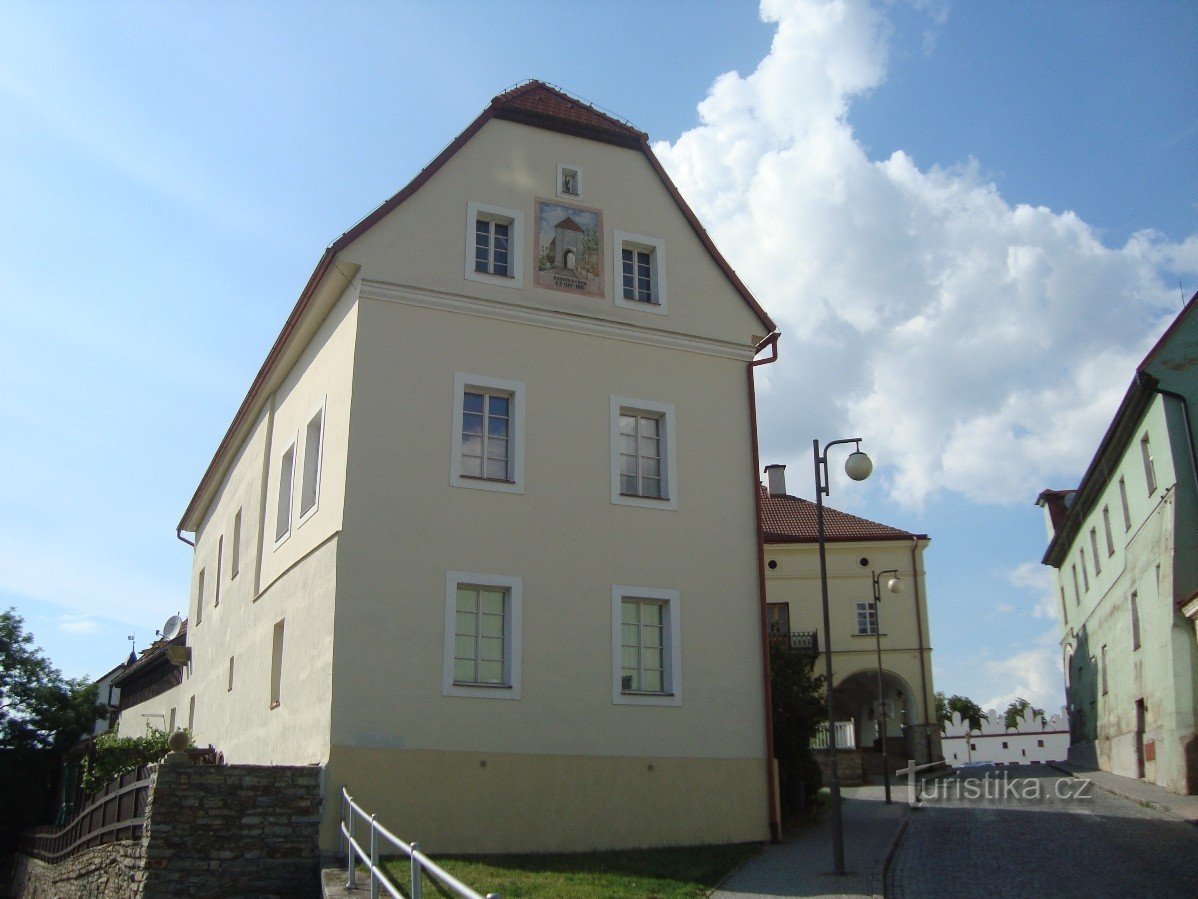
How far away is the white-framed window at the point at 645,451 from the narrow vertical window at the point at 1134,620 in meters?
14.9

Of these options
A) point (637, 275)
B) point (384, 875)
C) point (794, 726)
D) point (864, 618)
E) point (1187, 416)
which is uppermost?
point (637, 275)

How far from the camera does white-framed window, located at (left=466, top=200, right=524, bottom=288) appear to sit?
19.2 meters

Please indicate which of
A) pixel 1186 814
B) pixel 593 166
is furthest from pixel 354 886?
pixel 1186 814

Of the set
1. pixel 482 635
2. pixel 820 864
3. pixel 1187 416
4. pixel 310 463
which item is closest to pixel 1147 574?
pixel 1187 416

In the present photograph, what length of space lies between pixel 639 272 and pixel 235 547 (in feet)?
40.7

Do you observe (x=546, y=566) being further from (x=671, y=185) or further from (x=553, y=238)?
(x=671, y=185)

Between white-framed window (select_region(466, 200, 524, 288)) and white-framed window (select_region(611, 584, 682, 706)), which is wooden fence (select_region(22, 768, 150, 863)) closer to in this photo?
white-framed window (select_region(611, 584, 682, 706))

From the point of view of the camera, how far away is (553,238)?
20.0 m

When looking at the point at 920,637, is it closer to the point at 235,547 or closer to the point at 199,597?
the point at 199,597

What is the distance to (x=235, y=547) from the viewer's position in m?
27.2

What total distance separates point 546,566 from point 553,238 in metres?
5.69

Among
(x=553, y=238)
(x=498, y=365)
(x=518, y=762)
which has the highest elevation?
(x=553, y=238)

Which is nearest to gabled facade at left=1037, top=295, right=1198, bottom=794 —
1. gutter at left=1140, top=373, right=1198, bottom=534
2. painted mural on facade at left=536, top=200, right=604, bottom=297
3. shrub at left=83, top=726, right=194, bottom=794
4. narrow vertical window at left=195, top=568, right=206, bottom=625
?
gutter at left=1140, top=373, right=1198, bottom=534

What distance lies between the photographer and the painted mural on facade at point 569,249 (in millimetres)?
19750
